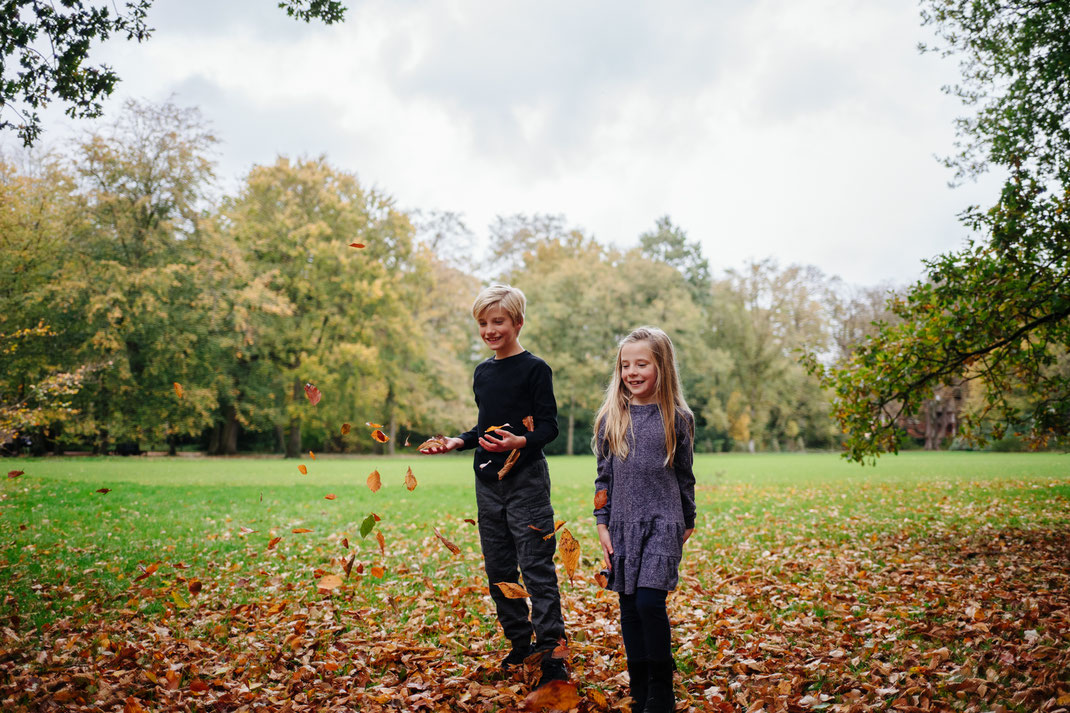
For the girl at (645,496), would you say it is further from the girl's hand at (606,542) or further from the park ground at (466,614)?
the park ground at (466,614)

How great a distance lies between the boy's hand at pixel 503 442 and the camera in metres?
3.16

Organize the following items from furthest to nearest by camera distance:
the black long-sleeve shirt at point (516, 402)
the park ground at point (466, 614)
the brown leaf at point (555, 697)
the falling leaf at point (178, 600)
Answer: the falling leaf at point (178, 600), the black long-sleeve shirt at point (516, 402), the park ground at point (466, 614), the brown leaf at point (555, 697)

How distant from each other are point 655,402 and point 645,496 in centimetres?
46

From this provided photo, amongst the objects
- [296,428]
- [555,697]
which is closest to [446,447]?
[555,697]

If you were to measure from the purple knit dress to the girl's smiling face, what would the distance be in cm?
12

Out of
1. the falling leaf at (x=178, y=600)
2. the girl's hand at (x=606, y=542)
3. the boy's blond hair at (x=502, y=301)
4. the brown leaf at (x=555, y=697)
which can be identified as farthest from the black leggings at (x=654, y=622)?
the falling leaf at (x=178, y=600)

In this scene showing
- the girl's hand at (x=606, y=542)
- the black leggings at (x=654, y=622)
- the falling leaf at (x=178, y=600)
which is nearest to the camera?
A: the black leggings at (x=654, y=622)

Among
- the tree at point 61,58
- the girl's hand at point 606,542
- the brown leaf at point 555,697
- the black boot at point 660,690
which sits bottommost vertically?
the brown leaf at point 555,697

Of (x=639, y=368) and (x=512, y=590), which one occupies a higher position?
(x=639, y=368)

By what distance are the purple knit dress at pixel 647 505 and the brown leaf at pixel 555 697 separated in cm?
51

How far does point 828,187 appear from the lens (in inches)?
516

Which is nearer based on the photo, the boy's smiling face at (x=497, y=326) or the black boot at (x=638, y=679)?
the black boot at (x=638, y=679)

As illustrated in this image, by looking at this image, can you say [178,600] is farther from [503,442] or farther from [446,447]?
[503,442]

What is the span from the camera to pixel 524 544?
11.2 feet
